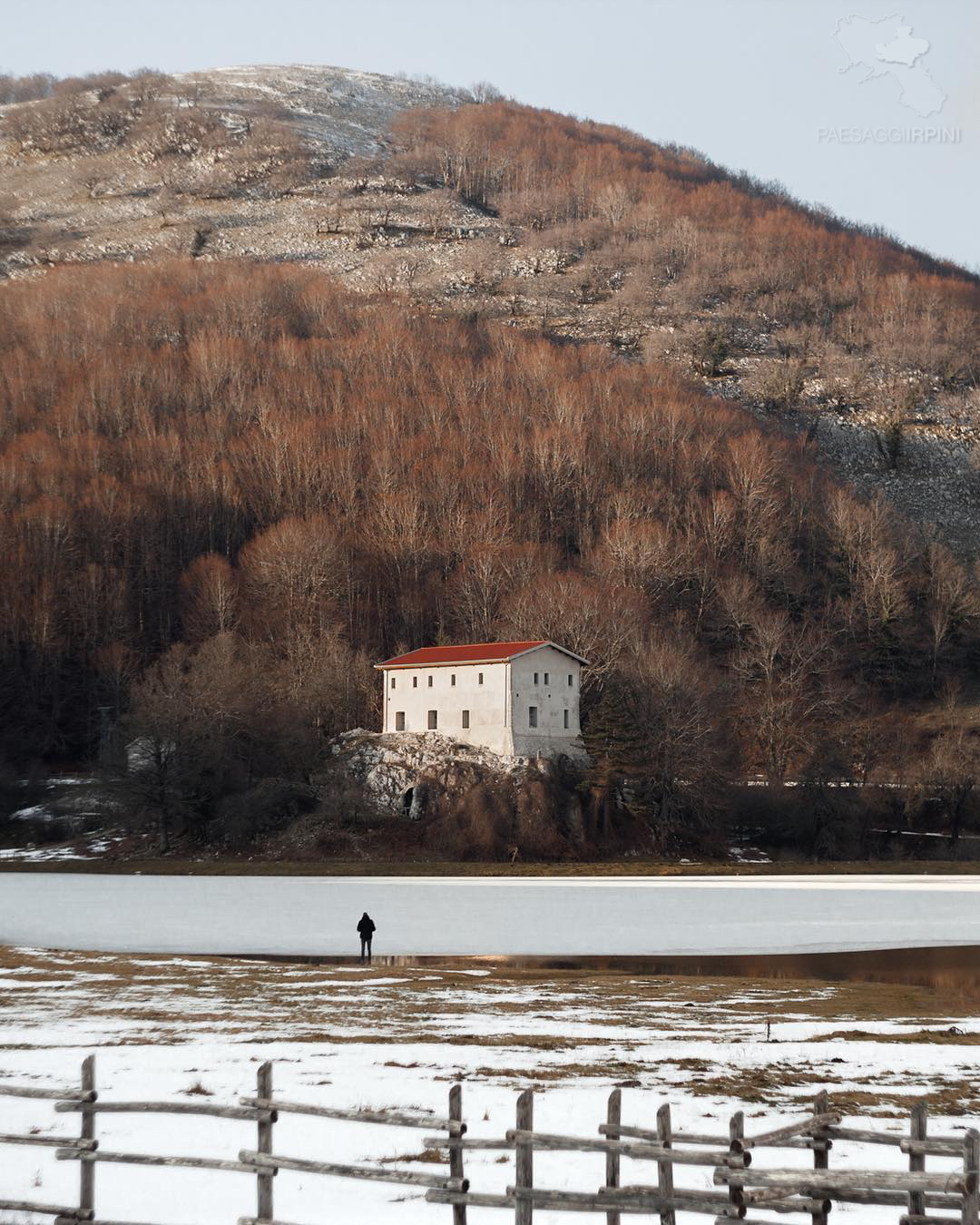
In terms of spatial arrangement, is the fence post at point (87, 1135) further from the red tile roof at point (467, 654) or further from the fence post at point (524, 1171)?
the red tile roof at point (467, 654)

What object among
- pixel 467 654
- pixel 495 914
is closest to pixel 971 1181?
pixel 495 914

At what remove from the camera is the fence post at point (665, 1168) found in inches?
382

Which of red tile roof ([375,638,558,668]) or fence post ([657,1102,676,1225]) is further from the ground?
red tile roof ([375,638,558,668])

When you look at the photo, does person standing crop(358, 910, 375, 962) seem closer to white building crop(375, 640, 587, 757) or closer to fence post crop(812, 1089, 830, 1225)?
fence post crop(812, 1089, 830, 1225)

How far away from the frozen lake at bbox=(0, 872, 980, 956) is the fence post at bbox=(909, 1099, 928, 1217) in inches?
847

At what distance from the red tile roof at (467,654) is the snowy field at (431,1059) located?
4540cm

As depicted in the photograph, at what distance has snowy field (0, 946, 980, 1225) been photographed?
13148 mm

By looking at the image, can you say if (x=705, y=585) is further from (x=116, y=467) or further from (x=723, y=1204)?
(x=723, y=1204)

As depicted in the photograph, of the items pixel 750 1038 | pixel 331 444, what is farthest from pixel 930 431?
pixel 750 1038

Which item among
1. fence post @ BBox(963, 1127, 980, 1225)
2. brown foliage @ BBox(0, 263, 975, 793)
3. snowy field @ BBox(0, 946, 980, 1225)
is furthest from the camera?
brown foliage @ BBox(0, 263, 975, 793)

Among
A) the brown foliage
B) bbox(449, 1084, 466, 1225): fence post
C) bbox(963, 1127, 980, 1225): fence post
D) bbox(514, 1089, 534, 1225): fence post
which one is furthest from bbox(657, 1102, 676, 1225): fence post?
the brown foliage

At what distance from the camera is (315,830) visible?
67375mm

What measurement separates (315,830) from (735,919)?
3273 centimetres

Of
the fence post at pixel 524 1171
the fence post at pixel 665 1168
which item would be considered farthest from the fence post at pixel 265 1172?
the fence post at pixel 665 1168
